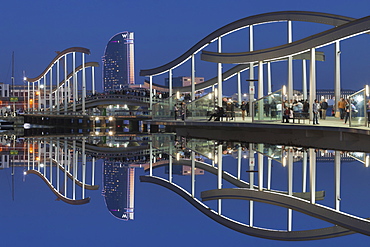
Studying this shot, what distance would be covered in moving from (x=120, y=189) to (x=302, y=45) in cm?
1668

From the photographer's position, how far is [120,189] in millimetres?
11906

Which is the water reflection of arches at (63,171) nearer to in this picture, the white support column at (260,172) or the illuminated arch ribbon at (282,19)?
the white support column at (260,172)

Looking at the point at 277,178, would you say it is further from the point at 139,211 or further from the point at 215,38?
Result: the point at 215,38

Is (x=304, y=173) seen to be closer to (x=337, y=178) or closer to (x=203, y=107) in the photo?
(x=337, y=178)

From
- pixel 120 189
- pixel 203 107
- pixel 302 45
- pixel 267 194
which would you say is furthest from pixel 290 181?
pixel 203 107

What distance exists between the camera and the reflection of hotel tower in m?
8.95

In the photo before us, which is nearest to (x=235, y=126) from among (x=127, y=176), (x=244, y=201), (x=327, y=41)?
(x=327, y=41)

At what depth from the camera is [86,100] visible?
2790 inches

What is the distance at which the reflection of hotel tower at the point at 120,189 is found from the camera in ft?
29.4

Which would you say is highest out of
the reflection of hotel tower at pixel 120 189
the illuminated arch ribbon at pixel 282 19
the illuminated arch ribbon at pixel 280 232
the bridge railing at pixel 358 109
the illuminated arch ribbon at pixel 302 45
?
the illuminated arch ribbon at pixel 282 19

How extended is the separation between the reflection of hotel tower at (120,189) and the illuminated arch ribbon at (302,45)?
33.1 ft

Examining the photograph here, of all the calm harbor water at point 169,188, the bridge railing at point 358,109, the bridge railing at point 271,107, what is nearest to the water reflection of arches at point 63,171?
the calm harbor water at point 169,188

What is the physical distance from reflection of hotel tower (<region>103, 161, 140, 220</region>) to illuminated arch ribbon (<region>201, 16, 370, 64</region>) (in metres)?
10.1

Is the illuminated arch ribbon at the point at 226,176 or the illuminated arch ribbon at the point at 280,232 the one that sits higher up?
the illuminated arch ribbon at the point at 226,176
